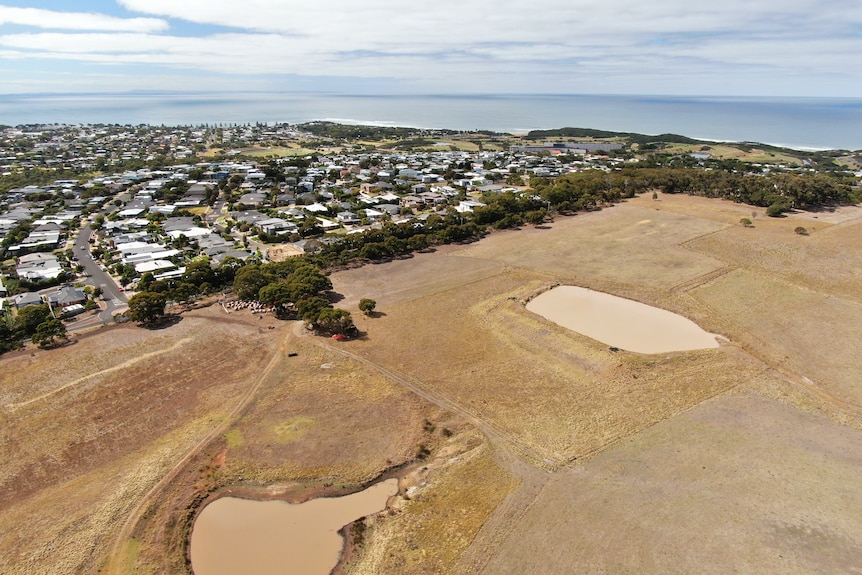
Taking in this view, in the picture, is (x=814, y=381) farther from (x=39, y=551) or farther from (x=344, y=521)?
(x=39, y=551)

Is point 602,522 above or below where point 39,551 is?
above

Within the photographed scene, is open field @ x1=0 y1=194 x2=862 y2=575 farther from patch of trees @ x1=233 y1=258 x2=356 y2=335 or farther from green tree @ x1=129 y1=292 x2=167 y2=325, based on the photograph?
green tree @ x1=129 y1=292 x2=167 y2=325

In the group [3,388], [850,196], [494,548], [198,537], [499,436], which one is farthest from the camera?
[850,196]

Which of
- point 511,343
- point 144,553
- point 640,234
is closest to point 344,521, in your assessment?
point 144,553

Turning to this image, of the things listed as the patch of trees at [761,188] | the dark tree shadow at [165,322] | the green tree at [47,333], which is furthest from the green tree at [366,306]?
the patch of trees at [761,188]

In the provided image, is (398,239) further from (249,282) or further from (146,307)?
(146,307)

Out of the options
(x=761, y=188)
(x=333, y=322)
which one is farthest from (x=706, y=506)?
(x=761, y=188)
